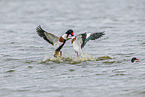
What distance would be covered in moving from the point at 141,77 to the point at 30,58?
4.91m

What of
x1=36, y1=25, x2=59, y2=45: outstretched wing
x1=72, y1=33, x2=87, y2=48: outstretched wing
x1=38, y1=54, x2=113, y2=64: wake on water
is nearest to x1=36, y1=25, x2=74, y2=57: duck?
x1=36, y1=25, x2=59, y2=45: outstretched wing

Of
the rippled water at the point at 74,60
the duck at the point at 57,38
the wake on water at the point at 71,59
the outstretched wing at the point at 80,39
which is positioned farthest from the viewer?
the duck at the point at 57,38

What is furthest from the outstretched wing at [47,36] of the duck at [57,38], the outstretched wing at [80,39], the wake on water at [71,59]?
the outstretched wing at [80,39]

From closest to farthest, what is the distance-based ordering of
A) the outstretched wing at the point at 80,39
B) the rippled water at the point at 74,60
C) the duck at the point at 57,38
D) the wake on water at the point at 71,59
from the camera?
the rippled water at the point at 74,60, the outstretched wing at the point at 80,39, the wake on water at the point at 71,59, the duck at the point at 57,38

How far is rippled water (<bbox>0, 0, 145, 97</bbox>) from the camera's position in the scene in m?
9.16

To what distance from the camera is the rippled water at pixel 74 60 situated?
30.1 ft

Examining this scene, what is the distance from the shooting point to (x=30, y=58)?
13117mm

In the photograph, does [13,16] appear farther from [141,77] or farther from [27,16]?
[141,77]

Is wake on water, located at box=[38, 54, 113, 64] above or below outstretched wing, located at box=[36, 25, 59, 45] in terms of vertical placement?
below

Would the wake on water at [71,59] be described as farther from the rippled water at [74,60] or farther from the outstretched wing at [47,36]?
the outstretched wing at [47,36]

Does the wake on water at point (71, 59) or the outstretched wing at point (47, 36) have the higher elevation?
the outstretched wing at point (47, 36)

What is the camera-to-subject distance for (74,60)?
1252cm

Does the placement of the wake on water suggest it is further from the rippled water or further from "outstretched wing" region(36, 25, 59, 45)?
"outstretched wing" region(36, 25, 59, 45)

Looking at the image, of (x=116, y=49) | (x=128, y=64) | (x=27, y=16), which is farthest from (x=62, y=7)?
(x=128, y=64)
